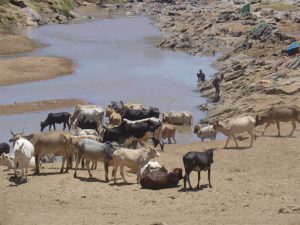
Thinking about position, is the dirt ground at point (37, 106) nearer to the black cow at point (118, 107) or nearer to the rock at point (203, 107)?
the black cow at point (118, 107)

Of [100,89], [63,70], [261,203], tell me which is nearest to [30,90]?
[100,89]

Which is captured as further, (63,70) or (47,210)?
(63,70)

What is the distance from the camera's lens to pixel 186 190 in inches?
607

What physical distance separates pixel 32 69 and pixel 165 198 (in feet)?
103

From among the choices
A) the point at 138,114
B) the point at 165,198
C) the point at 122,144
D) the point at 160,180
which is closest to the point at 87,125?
the point at 138,114

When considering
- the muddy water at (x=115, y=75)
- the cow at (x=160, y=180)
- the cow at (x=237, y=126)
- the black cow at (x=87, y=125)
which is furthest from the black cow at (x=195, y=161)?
the muddy water at (x=115, y=75)

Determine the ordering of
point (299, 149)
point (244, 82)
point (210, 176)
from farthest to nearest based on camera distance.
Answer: point (244, 82)
point (299, 149)
point (210, 176)

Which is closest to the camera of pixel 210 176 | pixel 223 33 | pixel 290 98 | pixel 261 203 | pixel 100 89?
pixel 261 203

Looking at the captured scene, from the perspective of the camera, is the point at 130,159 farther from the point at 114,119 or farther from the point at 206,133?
the point at 114,119

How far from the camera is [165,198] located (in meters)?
14.9

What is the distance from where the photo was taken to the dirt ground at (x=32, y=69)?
41109mm

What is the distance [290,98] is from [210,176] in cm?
1237

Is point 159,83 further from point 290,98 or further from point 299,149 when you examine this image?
point 299,149

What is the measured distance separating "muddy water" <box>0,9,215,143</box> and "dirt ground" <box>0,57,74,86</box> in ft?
3.28
